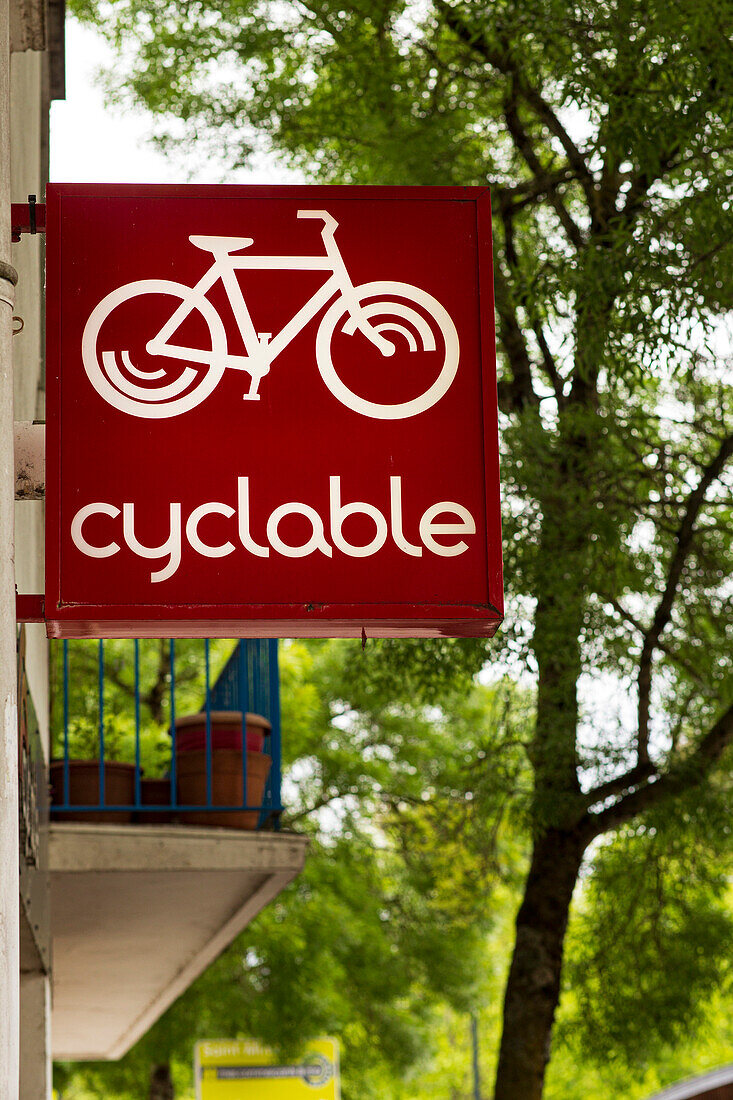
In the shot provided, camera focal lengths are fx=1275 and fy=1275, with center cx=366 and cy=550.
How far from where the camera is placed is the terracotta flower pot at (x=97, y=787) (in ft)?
24.0

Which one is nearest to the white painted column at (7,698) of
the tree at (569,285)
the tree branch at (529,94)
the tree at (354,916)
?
A: the tree at (569,285)

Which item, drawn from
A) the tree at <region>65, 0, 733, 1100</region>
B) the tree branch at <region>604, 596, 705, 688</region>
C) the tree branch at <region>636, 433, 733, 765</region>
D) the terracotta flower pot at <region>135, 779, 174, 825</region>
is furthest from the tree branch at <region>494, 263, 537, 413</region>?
the terracotta flower pot at <region>135, 779, 174, 825</region>

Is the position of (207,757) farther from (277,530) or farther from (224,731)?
(277,530)

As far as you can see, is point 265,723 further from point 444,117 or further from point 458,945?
point 458,945

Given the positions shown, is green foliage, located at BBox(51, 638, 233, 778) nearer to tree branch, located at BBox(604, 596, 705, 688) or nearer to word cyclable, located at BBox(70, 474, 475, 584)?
tree branch, located at BBox(604, 596, 705, 688)

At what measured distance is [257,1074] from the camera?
12609mm

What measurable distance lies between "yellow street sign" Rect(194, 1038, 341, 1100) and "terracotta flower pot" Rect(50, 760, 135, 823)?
5724mm

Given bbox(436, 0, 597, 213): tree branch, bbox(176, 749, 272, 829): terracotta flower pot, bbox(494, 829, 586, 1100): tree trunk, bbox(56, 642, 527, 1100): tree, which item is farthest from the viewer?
bbox(56, 642, 527, 1100): tree

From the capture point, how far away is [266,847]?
696 cm

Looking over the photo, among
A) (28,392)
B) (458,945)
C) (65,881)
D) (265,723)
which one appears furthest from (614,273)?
(458,945)

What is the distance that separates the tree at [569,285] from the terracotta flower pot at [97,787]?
7.83 ft

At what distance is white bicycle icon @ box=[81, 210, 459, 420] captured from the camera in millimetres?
2664

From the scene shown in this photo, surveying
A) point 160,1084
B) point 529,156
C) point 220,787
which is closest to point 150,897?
point 220,787

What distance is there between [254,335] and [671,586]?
5.94m
